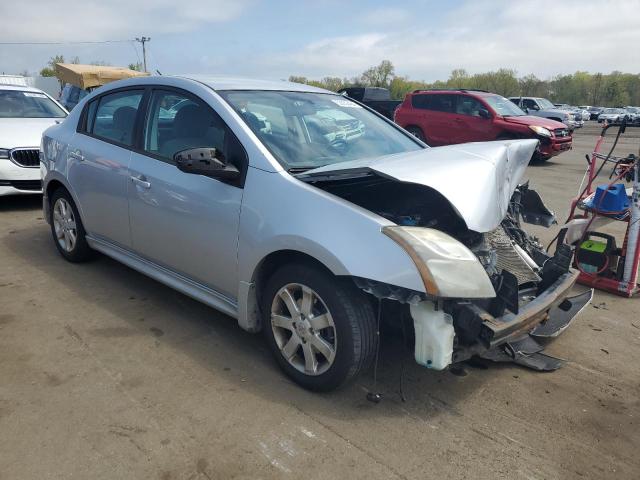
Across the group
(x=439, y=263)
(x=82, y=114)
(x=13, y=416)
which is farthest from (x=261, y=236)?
(x=82, y=114)

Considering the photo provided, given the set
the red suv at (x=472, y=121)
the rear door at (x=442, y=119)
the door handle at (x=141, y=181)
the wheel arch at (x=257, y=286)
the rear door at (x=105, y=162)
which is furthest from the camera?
the rear door at (x=442, y=119)

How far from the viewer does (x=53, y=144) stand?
4.77 metres

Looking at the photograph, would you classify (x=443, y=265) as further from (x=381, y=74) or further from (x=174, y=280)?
(x=381, y=74)

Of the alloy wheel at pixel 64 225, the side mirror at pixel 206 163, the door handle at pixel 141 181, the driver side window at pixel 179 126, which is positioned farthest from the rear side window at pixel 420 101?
the side mirror at pixel 206 163

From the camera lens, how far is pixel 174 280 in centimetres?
355

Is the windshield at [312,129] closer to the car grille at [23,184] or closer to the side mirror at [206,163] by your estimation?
the side mirror at [206,163]

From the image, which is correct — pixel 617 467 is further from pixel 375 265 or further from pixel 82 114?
pixel 82 114

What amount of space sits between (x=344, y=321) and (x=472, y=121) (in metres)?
12.2

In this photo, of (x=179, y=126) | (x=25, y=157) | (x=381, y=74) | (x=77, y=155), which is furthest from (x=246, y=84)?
(x=381, y=74)

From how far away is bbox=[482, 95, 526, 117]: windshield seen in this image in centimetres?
1338

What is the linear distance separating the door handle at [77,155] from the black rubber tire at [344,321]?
8.46 feet

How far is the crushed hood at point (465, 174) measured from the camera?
2596 mm

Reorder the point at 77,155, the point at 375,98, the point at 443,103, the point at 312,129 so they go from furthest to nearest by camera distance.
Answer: the point at 375,98 < the point at 443,103 < the point at 77,155 < the point at 312,129

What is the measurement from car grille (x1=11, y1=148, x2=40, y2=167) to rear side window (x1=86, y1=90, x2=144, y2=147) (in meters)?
2.78
